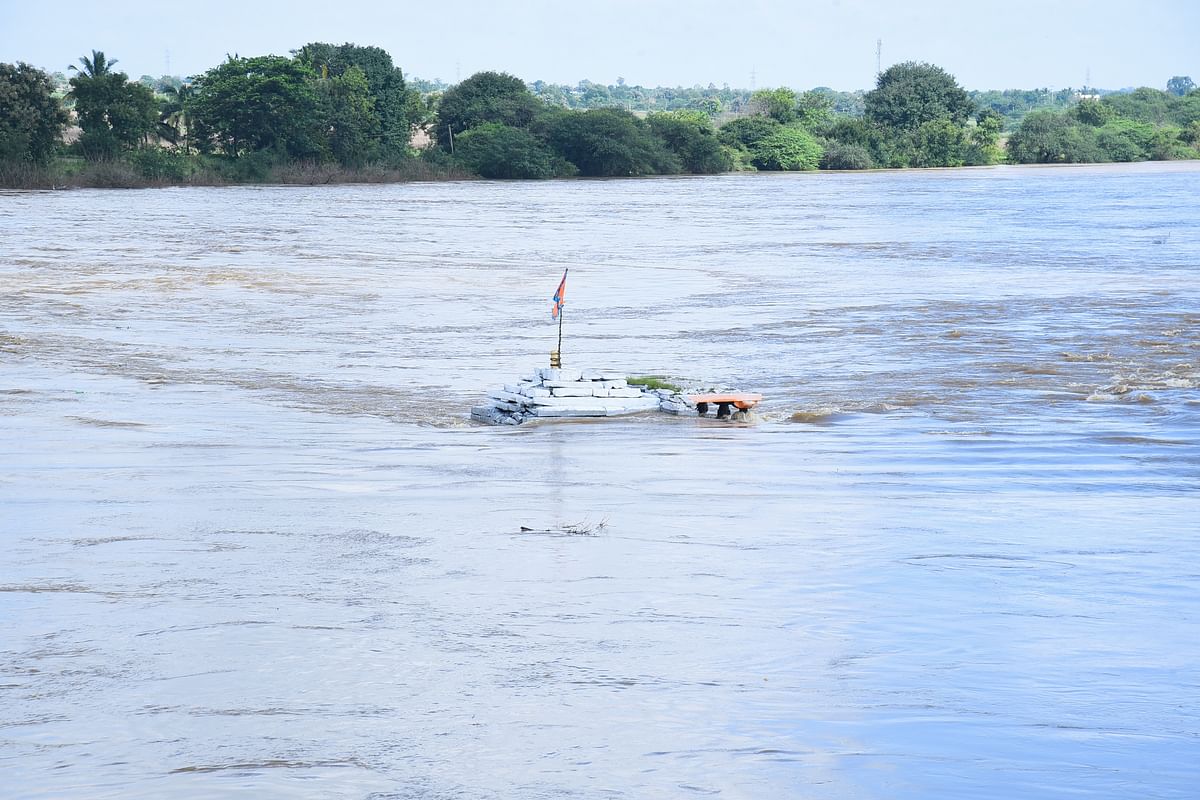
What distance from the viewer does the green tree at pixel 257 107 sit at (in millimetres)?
90000

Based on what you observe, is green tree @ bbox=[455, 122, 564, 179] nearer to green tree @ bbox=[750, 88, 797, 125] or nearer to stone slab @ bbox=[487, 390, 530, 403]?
green tree @ bbox=[750, 88, 797, 125]

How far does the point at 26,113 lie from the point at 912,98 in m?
84.6

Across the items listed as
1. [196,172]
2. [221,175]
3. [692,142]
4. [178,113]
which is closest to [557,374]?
[196,172]

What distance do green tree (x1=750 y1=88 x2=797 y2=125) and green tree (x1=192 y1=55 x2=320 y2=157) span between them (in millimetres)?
51386

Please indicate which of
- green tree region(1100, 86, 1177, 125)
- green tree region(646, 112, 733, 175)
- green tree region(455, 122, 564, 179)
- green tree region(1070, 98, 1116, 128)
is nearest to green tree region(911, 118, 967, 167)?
green tree region(1070, 98, 1116, 128)

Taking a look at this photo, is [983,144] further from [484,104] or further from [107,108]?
[107,108]

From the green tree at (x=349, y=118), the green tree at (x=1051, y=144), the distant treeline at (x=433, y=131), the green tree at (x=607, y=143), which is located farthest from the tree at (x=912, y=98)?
the green tree at (x=349, y=118)

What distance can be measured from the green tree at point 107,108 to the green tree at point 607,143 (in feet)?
107

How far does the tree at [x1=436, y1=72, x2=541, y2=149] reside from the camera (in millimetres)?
110125

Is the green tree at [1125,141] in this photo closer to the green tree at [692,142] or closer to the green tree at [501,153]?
the green tree at [692,142]

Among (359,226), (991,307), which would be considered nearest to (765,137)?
(359,226)

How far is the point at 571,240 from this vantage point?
49.2m

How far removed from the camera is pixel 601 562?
10859 mm

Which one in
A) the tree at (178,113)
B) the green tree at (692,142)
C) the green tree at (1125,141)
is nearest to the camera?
the tree at (178,113)
